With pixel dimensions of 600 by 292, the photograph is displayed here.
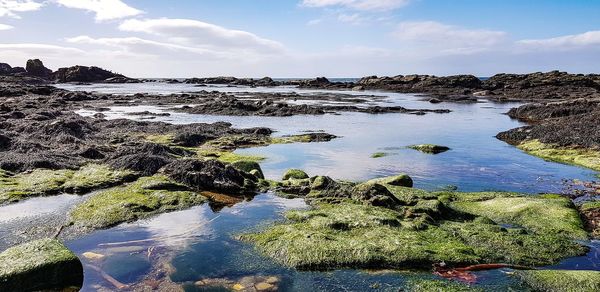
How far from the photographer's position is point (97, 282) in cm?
1132

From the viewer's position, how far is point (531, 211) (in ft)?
54.5

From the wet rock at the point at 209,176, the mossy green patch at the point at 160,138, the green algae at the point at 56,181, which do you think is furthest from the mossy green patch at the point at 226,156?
the green algae at the point at 56,181

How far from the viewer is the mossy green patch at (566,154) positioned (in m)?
27.1

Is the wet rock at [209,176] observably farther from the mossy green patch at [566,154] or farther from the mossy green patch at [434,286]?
the mossy green patch at [566,154]

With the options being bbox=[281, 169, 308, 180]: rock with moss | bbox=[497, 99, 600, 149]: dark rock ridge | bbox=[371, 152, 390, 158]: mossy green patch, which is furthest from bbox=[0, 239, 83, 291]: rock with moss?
bbox=[497, 99, 600, 149]: dark rock ridge

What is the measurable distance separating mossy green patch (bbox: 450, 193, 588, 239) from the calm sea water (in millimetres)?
1530

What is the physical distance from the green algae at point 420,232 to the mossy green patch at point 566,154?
414 inches

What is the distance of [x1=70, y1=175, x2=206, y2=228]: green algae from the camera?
1570 cm

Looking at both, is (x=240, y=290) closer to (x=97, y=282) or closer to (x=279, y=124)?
(x=97, y=282)

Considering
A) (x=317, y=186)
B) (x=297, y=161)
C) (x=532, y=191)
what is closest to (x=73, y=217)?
(x=317, y=186)

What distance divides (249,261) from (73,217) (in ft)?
23.0

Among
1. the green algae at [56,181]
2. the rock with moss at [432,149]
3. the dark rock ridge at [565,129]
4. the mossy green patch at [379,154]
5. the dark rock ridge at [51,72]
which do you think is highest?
the dark rock ridge at [51,72]

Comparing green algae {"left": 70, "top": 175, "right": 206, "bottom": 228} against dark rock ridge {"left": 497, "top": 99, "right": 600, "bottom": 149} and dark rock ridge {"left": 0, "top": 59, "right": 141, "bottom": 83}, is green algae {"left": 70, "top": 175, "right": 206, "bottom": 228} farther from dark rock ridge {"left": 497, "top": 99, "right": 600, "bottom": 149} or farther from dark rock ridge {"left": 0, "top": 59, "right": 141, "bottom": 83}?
dark rock ridge {"left": 0, "top": 59, "right": 141, "bottom": 83}

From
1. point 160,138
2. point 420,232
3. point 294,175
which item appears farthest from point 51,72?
point 420,232
